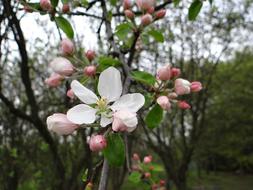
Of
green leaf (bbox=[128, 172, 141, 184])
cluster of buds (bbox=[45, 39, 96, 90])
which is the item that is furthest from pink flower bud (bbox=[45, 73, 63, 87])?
green leaf (bbox=[128, 172, 141, 184])

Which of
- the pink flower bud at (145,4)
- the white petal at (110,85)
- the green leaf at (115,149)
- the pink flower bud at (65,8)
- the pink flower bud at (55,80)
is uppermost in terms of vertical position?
the pink flower bud at (65,8)

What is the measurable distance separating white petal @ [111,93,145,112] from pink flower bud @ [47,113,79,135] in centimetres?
12

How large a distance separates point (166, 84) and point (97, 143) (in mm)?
391

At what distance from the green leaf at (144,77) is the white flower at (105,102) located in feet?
0.55

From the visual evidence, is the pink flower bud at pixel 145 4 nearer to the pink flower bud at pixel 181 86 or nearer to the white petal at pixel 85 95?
the pink flower bud at pixel 181 86

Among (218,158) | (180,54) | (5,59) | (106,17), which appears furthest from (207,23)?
(218,158)

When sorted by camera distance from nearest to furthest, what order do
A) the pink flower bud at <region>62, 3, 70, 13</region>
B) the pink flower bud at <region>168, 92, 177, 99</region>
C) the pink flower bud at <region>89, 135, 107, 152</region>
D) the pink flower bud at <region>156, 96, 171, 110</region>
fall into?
1. the pink flower bud at <region>89, 135, 107, 152</region>
2. the pink flower bud at <region>156, 96, 171, 110</region>
3. the pink flower bud at <region>168, 92, 177, 99</region>
4. the pink flower bud at <region>62, 3, 70, 13</region>

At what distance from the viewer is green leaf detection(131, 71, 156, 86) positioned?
4.14 ft

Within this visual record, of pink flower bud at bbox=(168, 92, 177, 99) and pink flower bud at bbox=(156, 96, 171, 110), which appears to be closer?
pink flower bud at bbox=(156, 96, 171, 110)

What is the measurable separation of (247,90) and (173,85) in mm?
16631

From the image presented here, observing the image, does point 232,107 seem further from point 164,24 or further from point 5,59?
point 5,59

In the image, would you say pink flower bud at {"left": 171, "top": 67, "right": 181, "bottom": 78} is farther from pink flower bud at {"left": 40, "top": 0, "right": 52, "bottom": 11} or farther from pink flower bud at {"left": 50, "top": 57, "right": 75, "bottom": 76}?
pink flower bud at {"left": 40, "top": 0, "right": 52, "bottom": 11}

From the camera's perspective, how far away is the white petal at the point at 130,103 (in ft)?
3.39

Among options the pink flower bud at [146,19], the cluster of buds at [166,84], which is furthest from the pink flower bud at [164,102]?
the pink flower bud at [146,19]
